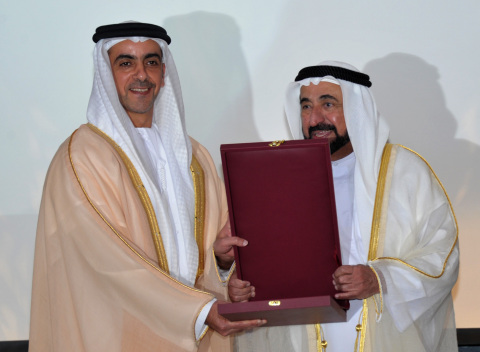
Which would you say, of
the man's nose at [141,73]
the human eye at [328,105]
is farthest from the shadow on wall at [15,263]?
the human eye at [328,105]

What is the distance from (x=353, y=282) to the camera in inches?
152

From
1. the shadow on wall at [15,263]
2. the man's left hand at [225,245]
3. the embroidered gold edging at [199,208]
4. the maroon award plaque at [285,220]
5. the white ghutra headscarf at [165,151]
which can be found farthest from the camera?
the shadow on wall at [15,263]

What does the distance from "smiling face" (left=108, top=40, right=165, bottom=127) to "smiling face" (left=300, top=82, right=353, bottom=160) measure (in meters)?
0.70

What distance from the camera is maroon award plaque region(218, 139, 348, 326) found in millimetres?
3805

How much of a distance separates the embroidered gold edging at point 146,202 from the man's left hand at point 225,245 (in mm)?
237

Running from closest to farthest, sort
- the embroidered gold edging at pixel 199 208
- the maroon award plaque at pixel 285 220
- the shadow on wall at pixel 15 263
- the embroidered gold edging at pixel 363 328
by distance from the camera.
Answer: the maroon award plaque at pixel 285 220, the embroidered gold edging at pixel 363 328, the embroidered gold edging at pixel 199 208, the shadow on wall at pixel 15 263

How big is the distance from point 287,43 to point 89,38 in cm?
106

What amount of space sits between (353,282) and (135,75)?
1350 mm

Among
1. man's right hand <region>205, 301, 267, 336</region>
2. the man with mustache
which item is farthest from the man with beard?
the man with mustache

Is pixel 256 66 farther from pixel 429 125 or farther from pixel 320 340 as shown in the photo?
pixel 320 340

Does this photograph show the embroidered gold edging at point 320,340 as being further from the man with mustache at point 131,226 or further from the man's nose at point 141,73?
the man's nose at point 141,73

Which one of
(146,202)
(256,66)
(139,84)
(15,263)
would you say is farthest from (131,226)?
(256,66)

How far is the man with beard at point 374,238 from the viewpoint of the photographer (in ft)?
13.1

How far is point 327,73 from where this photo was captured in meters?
4.44
